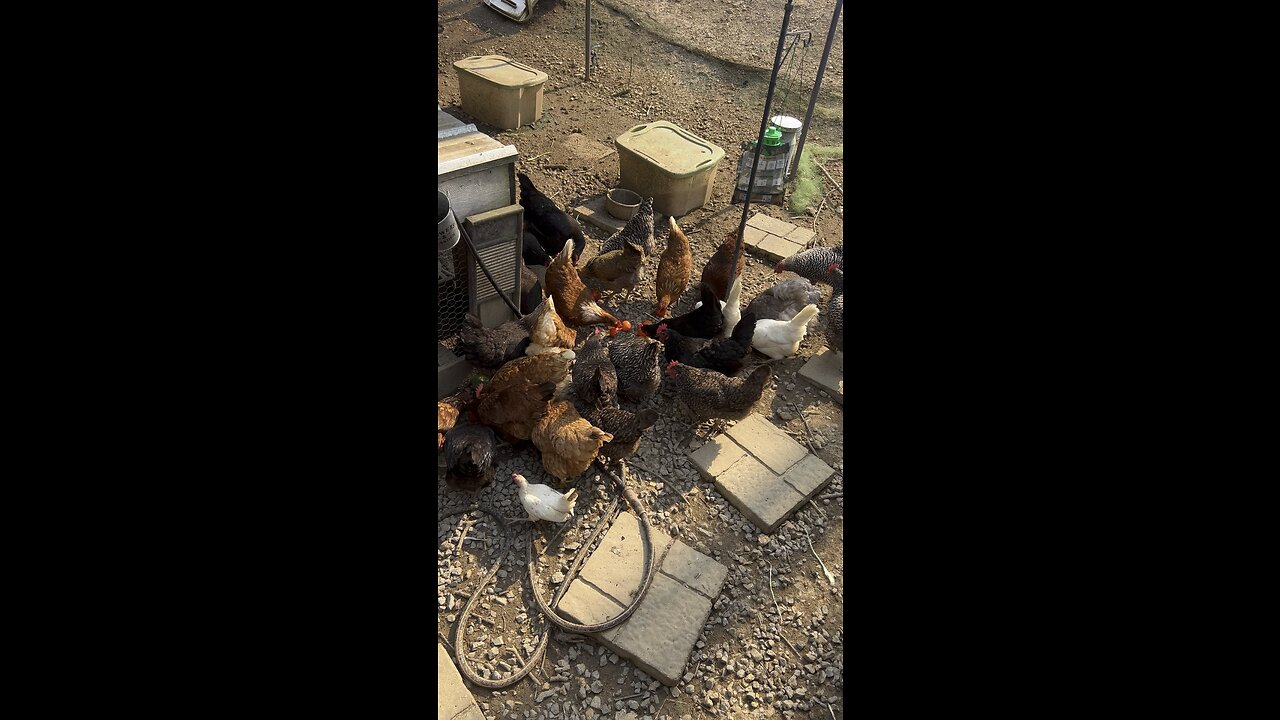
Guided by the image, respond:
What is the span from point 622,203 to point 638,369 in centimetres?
267

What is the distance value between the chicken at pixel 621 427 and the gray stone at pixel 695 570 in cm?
69

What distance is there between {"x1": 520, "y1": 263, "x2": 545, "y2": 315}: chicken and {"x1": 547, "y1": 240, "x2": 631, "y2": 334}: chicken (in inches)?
6.9

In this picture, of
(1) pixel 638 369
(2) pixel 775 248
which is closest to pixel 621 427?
(1) pixel 638 369

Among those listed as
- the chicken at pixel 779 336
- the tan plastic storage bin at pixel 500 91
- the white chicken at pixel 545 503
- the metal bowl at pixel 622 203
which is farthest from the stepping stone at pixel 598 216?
the white chicken at pixel 545 503

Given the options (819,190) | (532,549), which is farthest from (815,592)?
(819,190)

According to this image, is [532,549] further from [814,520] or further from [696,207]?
[696,207]

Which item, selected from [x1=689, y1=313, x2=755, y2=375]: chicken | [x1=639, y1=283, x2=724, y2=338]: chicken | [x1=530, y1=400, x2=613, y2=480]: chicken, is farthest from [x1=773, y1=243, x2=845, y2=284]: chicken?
[x1=530, y1=400, x2=613, y2=480]: chicken

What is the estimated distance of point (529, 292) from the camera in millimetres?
5168

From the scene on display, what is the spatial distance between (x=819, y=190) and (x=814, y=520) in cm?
452

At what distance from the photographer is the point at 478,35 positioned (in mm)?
9703

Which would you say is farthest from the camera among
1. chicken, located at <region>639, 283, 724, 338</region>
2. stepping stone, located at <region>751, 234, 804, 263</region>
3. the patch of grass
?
the patch of grass

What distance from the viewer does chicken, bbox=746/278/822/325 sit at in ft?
16.9

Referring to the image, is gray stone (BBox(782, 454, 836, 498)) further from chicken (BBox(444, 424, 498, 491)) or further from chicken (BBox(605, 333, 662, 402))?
chicken (BBox(444, 424, 498, 491))

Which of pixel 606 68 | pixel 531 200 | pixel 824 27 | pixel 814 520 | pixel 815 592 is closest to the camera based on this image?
pixel 815 592
